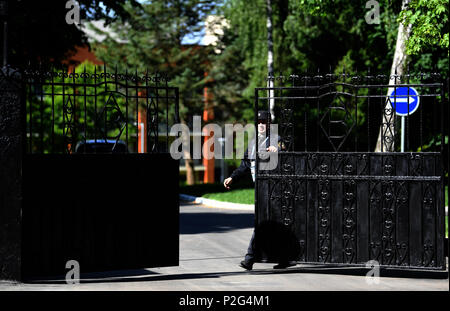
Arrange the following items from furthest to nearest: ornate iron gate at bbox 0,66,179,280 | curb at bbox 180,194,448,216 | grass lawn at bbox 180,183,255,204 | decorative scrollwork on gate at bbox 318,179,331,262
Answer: grass lawn at bbox 180,183,255,204 → curb at bbox 180,194,448,216 → decorative scrollwork on gate at bbox 318,179,331,262 → ornate iron gate at bbox 0,66,179,280

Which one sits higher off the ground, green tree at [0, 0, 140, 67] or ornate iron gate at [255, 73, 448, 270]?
green tree at [0, 0, 140, 67]

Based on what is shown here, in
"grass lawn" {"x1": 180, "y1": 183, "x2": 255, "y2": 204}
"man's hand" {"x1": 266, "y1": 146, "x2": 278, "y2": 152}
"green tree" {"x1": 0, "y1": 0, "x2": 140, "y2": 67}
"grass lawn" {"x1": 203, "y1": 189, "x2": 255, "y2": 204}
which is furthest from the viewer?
"grass lawn" {"x1": 180, "y1": 183, "x2": 255, "y2": 204}

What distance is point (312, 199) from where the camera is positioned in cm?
971

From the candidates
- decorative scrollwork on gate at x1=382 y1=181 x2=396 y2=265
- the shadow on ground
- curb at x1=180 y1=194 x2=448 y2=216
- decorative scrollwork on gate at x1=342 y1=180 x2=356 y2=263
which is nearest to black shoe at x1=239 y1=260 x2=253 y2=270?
the shadow on ground

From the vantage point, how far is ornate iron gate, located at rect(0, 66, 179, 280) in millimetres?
8633

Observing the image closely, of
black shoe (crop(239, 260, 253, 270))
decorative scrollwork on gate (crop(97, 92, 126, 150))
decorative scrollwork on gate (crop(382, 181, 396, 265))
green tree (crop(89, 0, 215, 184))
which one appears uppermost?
green tree (crop(89, 0, 215, 184))

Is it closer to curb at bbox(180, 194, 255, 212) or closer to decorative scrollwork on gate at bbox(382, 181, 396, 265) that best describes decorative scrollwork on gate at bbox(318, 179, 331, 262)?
decorative scrollwork on gate at bbox(382, 181, 396, 265)

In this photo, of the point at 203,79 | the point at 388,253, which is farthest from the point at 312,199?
the point at 203,79

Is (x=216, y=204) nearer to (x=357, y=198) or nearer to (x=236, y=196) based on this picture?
(x=236, y=196)

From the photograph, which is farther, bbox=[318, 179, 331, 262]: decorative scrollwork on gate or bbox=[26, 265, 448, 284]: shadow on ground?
bbox=[318, 179, 331, 262]: decorative scrollwork on gate

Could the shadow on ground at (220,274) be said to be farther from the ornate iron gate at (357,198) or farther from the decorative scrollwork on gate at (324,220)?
the decorative scrollwork on gate at (324,220)
